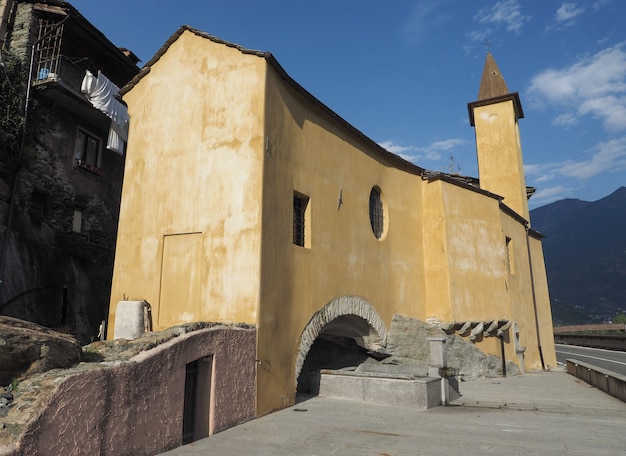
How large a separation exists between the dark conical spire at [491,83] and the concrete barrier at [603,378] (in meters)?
13.8

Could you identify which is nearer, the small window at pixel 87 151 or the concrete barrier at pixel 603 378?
the concrete barrier at pixel 603 378

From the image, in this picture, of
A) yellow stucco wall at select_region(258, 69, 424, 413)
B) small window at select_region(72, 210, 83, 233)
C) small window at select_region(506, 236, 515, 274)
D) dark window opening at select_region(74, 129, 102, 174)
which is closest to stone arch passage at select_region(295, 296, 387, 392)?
yellow stucco wall at select_region(258, 69, 424, 413)

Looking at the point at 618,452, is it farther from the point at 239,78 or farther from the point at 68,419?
the point at 239,78

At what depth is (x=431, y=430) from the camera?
677 cm

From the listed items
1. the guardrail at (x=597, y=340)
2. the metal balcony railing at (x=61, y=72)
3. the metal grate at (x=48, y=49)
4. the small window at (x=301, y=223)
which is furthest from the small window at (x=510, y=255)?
the guardrail at (x=597, y=340)

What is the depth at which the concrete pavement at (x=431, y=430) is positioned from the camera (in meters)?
5.70

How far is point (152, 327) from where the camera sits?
8906 millimetres

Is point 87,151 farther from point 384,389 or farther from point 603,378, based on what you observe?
point 603,378

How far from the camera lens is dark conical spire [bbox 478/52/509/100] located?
23048mm

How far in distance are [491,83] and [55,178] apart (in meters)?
21.1

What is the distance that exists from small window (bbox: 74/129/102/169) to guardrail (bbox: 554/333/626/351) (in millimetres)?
33269

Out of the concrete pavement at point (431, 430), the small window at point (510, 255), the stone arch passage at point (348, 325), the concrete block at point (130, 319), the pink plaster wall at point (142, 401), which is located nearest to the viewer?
the pink plaster wall at point (142, 401)

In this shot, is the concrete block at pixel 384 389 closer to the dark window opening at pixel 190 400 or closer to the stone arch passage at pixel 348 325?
the stone arch passage at pixel 348 325

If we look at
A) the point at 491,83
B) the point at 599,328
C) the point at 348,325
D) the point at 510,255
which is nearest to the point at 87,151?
the point at 348,325
